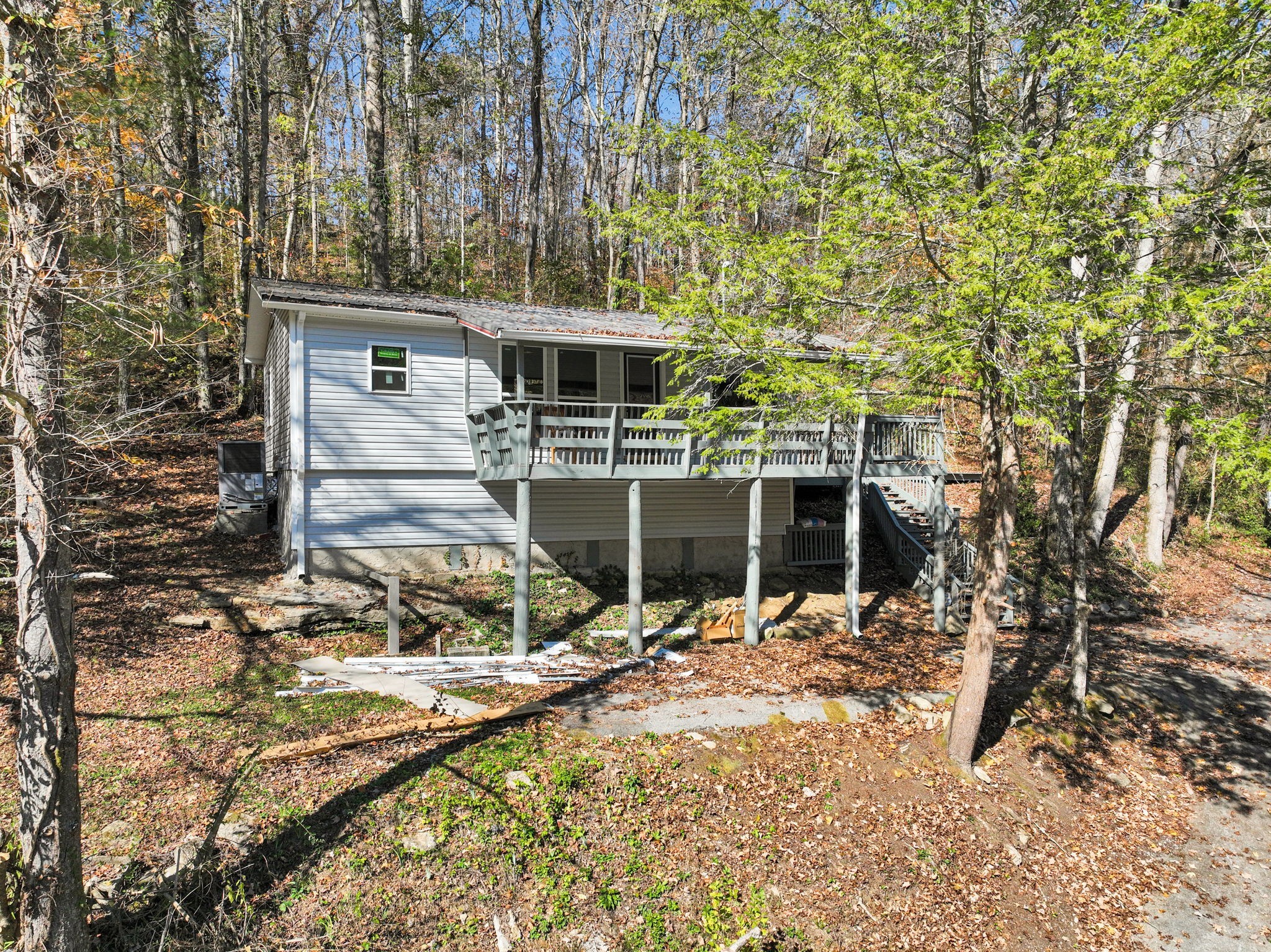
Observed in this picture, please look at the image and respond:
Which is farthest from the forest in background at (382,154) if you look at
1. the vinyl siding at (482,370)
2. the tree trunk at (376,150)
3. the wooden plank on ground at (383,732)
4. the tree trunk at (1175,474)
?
the tree trunk at (1175,474)

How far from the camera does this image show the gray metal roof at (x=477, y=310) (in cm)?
1305

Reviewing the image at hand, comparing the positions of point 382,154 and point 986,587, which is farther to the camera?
point 382,154

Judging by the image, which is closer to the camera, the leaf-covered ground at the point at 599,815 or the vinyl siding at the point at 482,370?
the leaf-covered ground at the point at 599,815

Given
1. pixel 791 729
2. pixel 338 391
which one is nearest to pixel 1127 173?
pixel 791 729

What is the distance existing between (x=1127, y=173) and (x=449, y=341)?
11.2 m

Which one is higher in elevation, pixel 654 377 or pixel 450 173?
pixel 450 173

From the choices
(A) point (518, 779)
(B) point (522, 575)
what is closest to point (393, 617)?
(B) point (522, 575)

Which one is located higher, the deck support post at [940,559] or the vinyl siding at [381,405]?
the vinyl siding at [381,405]

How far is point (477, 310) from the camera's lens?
579 inches

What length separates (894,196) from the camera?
27.2 feet

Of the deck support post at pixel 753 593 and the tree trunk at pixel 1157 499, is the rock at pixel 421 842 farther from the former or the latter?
the tree trunk at pixel 1157 499

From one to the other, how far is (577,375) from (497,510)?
3.30m

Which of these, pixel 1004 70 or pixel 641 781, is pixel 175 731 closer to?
pixel 641 781

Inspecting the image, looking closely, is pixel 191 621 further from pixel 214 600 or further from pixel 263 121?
pixel 263 121
